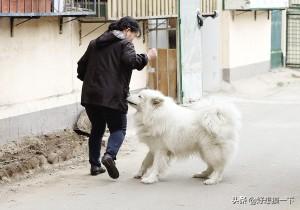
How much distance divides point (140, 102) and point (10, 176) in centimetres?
177

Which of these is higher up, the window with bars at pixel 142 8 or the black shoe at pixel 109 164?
the window with bars at pixel 142 8

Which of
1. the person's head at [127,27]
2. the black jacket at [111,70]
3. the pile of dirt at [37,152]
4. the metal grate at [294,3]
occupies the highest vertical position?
the metal grate at [294,3]

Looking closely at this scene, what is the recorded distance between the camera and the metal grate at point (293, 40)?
→ 21641mm

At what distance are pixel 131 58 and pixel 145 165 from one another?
1299 mm

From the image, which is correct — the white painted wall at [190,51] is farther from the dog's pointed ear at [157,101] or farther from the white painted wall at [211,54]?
the dog's pointed ear at [157,101]

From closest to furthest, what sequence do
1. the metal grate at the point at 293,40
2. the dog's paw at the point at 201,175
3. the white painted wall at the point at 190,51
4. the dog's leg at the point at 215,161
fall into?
the dog's leg at the point at 215,161 < the dog's paw at the point at 201,175 < the white painted wall at the point at 190,51 < the metal grate at the point at 293,40

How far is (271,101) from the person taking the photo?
15.4 meters

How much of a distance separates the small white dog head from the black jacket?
12 centimetres

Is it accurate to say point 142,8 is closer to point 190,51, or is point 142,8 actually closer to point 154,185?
point 190,51

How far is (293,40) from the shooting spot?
21812mm

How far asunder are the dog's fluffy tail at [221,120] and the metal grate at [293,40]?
47.4ft

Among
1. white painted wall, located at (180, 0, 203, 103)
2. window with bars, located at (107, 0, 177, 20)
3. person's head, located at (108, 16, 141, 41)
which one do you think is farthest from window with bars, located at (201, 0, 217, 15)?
person's head, located at (108, 16, 141, 41)

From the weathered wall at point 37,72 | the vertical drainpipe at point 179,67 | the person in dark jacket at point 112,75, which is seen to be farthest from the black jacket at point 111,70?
the vertical drainpipe at point 179,67

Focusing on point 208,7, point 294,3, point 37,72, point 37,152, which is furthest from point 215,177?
point 294,3
